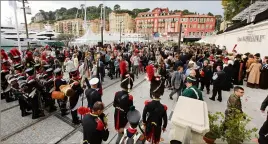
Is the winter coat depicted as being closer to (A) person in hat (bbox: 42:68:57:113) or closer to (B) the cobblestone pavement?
(B) the cobblestone pavement

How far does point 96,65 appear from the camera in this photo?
9.93 m

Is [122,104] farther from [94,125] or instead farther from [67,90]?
[67,90]

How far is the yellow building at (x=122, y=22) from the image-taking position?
10456 cm

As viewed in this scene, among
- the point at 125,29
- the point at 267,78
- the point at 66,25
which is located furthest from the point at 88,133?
the point at 66,25

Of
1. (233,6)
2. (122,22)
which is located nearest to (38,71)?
(233,6)

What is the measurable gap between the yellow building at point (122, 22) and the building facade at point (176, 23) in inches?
417

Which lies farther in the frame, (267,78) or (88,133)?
(267,78)

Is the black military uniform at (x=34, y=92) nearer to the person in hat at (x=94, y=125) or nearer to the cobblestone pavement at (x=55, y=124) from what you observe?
the cobblestone pavement at (x=55, y=124)

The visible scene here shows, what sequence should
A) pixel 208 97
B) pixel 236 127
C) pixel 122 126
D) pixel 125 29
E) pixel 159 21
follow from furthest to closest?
1. pixel 125 29
2. pixel 159 21
3. pixel 208 97
4. pixel 122 126
5. pixel 236 127

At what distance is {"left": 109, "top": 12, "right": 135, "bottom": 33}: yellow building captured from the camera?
104562mm

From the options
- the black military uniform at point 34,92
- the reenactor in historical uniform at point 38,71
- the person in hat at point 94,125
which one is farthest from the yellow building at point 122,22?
the person in hat at point 94,125

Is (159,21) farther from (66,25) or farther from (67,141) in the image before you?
(67,141)

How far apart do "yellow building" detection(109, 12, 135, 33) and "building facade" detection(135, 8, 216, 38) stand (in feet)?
34.8

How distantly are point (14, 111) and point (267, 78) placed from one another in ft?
42.9
